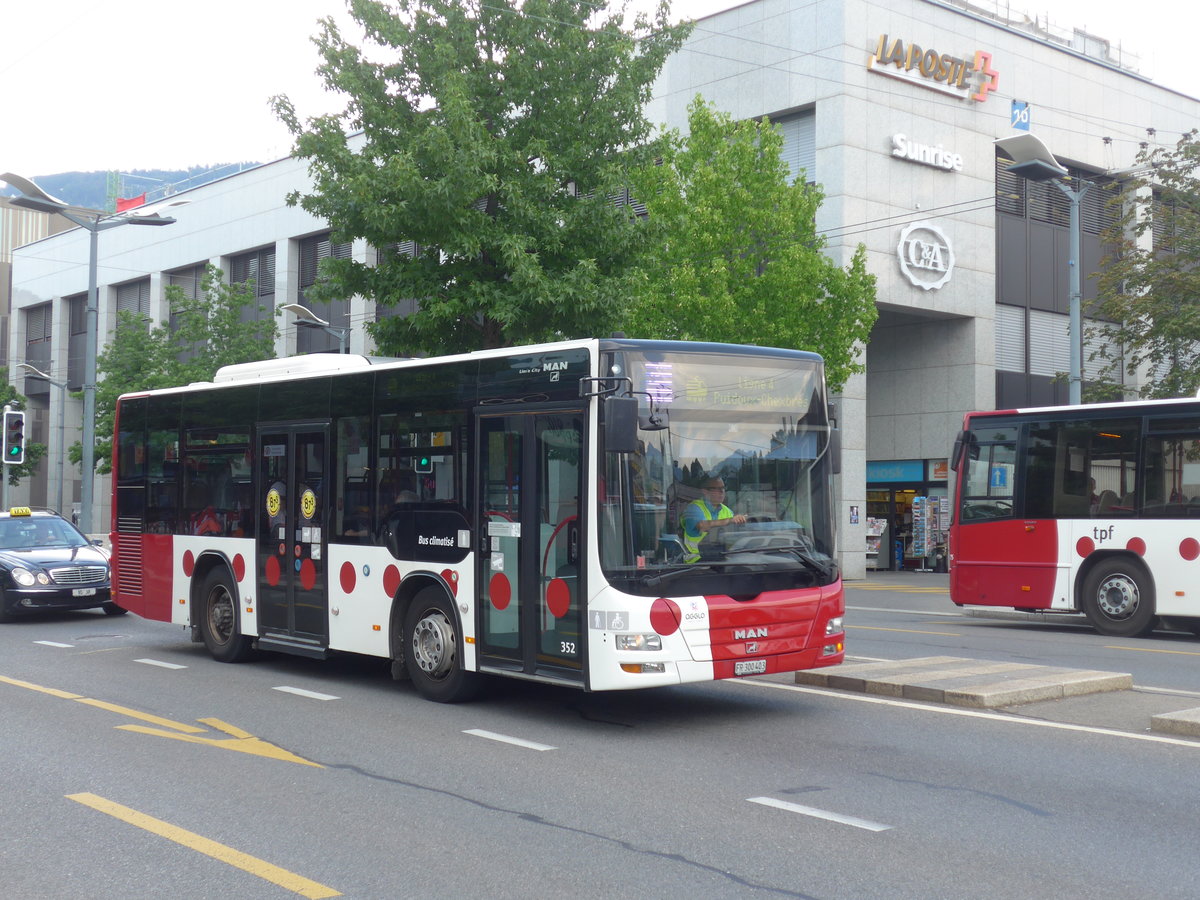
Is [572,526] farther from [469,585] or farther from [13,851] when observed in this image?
[13,851]

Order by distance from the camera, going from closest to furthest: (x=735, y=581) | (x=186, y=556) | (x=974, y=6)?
(x=735, y=581) → (x=186, y=556) → (x=974, y=6)

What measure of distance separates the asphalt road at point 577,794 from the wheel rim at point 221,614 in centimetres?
152

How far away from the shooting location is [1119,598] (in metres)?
16.9

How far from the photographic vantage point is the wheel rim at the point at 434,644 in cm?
1062

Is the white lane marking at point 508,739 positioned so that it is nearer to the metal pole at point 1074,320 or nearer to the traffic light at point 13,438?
the metal pole at point 1074,320

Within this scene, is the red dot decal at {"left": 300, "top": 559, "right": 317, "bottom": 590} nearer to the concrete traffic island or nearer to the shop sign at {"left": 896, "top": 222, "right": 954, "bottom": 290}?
the concrete traffic island

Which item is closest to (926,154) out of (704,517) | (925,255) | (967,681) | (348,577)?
(925,255)

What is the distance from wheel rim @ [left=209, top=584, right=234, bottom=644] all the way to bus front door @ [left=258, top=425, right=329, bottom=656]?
74cm

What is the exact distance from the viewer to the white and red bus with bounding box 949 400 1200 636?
16.4 m

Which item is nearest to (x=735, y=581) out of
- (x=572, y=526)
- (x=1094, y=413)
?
(x=572, y=526)

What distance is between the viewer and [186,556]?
46.6ft

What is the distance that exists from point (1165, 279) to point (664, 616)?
23271 millimetres

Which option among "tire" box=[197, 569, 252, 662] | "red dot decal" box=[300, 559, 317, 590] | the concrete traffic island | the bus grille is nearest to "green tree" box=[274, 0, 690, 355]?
the bus grille

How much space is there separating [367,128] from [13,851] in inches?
610
